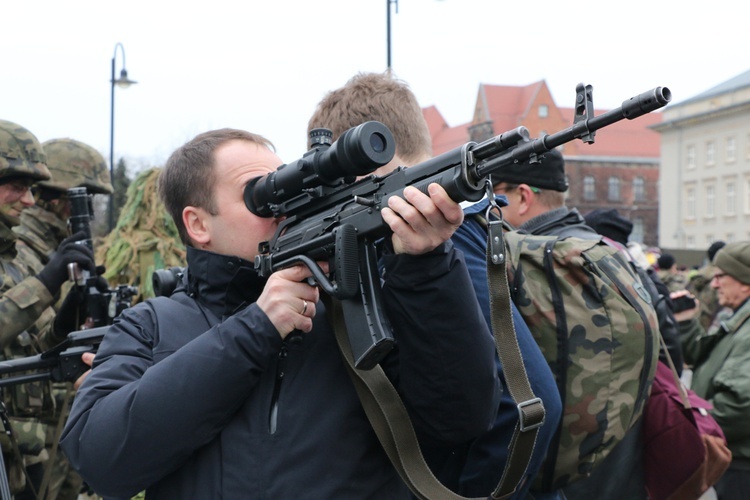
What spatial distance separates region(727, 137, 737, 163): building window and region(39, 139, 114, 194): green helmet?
64976 millimetres

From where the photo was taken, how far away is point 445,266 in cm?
207

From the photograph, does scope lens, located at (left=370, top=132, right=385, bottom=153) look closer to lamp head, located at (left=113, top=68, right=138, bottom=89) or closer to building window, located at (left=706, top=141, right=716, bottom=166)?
lamp head, located at (left=113, top=68, right=138, bottom=89)

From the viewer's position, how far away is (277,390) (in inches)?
86.2

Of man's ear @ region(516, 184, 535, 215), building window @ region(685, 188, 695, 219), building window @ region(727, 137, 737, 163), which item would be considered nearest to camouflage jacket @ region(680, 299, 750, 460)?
man's ear @ region(516, 184, 535, 215)

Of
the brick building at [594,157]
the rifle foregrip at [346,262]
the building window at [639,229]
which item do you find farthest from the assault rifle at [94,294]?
the building window at [639,229]

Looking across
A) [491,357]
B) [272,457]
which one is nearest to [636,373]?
[491,357]

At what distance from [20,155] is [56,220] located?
0.91 meters

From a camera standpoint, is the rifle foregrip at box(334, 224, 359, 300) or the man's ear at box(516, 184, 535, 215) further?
the man's ear at box(516, 184, 535, 215)

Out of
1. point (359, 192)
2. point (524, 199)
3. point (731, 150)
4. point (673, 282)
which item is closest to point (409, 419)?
point (359, 192)

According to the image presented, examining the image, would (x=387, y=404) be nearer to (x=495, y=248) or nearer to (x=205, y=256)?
(x=495, y=248)

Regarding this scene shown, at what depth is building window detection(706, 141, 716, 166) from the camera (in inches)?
2579

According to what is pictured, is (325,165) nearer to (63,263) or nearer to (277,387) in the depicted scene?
(277,387)

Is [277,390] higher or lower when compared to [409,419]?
higher

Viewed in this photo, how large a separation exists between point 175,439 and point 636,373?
1.84 meters
